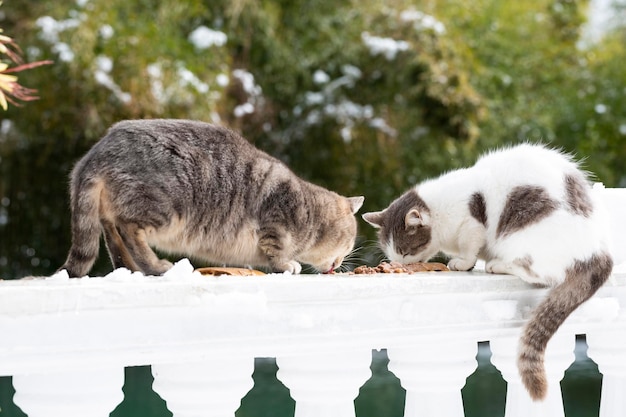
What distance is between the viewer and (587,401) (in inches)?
198

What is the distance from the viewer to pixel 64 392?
825 mm

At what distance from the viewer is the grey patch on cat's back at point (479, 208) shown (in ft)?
5.14

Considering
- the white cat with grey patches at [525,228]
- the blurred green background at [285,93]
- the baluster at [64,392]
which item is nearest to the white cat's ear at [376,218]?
the white cat with grey patches at [525,228]

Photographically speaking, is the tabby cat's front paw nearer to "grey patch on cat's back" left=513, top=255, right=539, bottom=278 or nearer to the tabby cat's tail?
the tabby cat's tail

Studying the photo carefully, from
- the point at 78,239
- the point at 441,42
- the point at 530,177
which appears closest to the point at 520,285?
A: the point at 530,177

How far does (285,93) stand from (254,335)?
5.68m

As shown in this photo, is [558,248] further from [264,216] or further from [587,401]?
[587,401]

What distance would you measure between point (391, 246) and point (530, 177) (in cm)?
51

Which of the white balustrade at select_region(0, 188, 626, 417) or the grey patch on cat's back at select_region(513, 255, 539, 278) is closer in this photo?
the white balustrade at select_region(0, 188, 626, 417)

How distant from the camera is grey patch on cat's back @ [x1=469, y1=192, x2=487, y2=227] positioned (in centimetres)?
157

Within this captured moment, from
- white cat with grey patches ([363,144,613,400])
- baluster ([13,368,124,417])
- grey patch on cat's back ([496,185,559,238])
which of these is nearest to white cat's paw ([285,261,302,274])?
white cat with grey patches ([363,144,613,400])

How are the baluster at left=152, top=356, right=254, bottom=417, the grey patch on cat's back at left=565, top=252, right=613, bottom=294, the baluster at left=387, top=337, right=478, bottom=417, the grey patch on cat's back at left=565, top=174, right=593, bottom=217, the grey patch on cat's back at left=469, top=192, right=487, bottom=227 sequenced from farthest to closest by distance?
the grey patch on cat's back at left=469, top=192, right=487, bottom=227 → the grey patch on cat's back at left=565, top=174, right=593, bottom=217 → the grey patch on cat's back at left=565, top=252, right=613, bottom=294 → the baluster at left=387, top=337, right=478, bottom=417 → the baluster at left=152, top=356, right=254, bottom=417

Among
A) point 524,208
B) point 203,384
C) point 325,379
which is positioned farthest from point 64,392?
point 524,208

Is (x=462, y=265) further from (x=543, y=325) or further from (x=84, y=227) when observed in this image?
(x=84, y=227)
